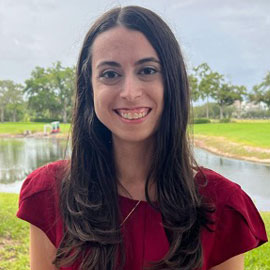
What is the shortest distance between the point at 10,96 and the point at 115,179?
5212 centimetres

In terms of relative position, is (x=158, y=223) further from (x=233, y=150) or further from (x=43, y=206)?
(x=233, y=150)

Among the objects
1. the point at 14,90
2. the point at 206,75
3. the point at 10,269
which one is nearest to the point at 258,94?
the point at 206,75

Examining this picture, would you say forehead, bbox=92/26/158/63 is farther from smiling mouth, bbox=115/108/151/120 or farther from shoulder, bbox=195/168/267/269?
shoulder, bbox=195/168/267/269

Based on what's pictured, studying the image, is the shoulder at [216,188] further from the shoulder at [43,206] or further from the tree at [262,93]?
the tree at [262,93]

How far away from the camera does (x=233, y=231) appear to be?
143cm

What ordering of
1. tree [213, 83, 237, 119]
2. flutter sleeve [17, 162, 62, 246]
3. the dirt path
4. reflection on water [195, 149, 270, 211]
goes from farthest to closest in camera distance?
tree [213, 83, 237, 119]
the dirt path
reflection on water [195, 149, 270, 211]
flutter sleeve [17, 162, 62, 246]

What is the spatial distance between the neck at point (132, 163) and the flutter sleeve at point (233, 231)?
383 millimetres

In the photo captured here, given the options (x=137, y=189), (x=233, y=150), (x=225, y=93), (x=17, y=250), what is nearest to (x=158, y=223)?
(x=137, y=189)

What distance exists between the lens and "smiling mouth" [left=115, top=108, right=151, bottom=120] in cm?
140

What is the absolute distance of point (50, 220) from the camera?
1.49m

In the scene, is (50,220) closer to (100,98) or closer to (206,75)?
(100,98)

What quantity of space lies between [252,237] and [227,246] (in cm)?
11

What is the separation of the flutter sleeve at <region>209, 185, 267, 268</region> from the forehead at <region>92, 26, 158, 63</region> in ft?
2.31

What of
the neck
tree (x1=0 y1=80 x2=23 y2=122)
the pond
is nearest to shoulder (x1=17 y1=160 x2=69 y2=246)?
the neck
